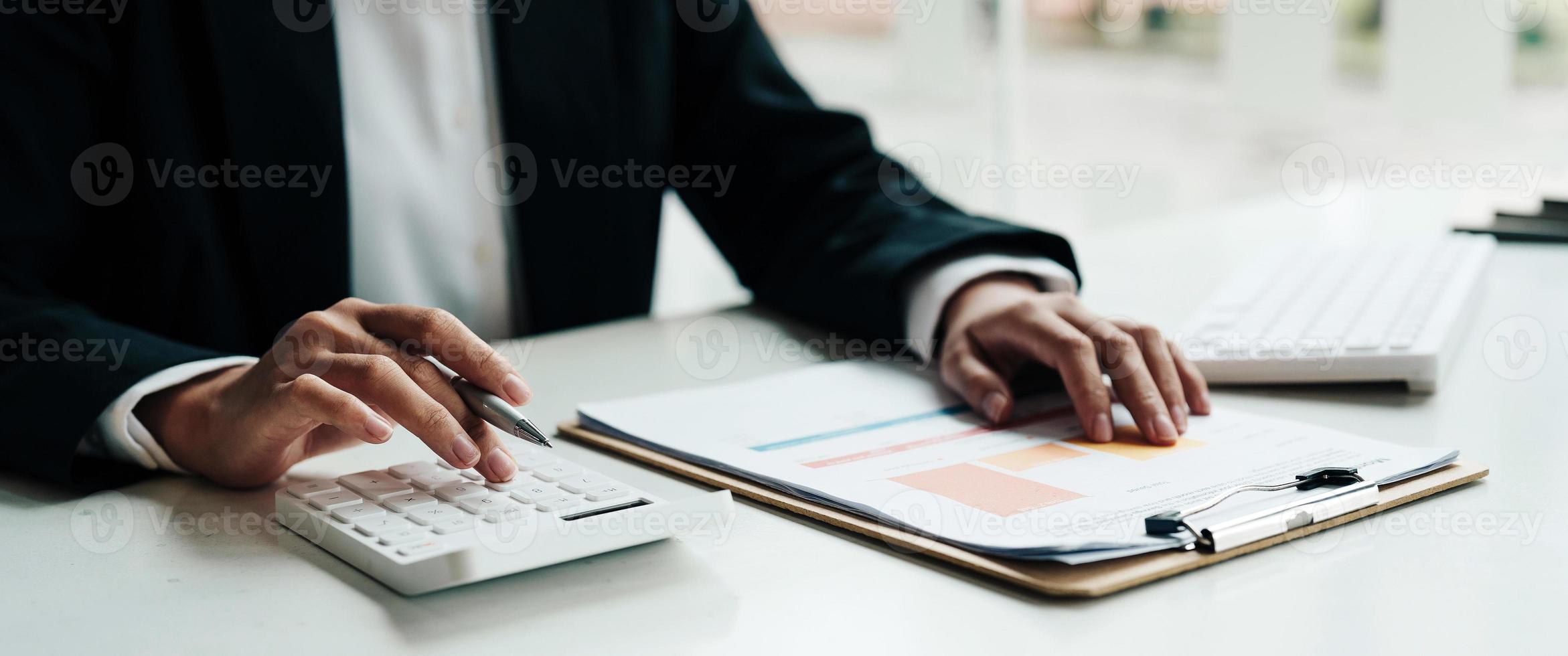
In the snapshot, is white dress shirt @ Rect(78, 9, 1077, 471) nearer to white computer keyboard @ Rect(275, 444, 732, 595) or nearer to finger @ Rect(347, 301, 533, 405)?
finger @ Rect(347, 301, 533, 405)

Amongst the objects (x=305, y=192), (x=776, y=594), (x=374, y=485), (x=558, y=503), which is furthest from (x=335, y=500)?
(x=305, y=192)

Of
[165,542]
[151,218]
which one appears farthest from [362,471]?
[151,218]

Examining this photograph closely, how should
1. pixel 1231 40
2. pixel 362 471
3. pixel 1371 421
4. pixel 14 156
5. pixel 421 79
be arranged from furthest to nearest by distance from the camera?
1. pixel 1231 40
2. pixel 421 79
3. pixel 14 156
4. pixel 1371 421
5. pixel 362 471

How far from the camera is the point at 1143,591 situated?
555 millimetres

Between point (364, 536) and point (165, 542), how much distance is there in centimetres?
14

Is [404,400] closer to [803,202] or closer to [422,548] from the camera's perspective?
[422,548]

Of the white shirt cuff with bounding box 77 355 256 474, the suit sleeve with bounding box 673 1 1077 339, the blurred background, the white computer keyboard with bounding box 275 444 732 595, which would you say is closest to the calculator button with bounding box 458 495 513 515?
the white computer keyboard with bounding box 275 444 732 595

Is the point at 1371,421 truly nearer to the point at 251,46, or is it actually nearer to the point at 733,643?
the point at 733,643

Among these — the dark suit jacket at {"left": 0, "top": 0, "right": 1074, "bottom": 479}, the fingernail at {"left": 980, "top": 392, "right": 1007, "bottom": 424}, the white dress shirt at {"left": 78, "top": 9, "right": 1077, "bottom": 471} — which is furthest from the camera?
the white dress shirt at {"left": 78, "top": 9, "right": 1077, "bottom": 471}

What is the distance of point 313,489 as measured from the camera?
27.6 inches

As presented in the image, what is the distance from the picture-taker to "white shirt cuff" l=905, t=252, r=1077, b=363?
104 centimetres

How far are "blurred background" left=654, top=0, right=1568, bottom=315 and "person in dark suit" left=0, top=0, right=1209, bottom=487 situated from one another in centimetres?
191

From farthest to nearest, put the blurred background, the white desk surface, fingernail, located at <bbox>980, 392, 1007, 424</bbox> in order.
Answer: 1. the blurred background
2. fingernail, located at <bbox>980, 392, 1007, 424</bbox>
3. the white desk surface

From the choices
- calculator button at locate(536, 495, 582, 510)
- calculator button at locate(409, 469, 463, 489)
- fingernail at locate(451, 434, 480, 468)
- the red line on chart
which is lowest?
the red line on chart
